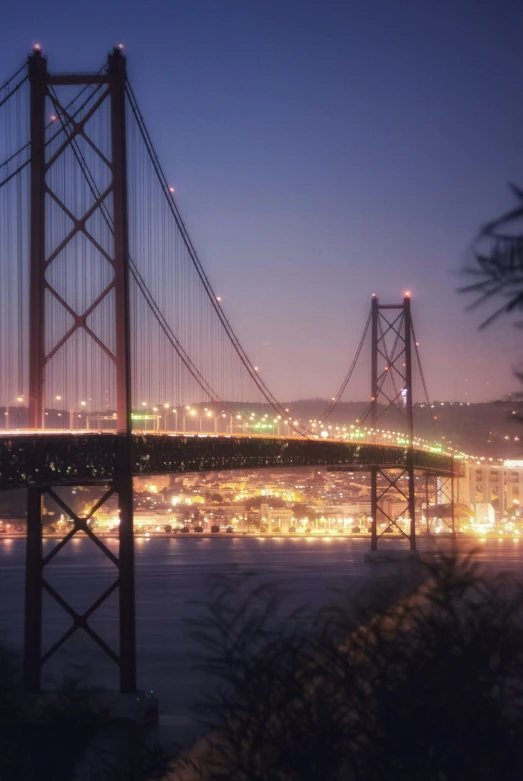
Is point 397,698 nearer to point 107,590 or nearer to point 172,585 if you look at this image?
point 107,590

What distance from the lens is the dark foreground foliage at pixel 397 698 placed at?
86.8 inches

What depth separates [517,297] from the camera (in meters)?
2.26

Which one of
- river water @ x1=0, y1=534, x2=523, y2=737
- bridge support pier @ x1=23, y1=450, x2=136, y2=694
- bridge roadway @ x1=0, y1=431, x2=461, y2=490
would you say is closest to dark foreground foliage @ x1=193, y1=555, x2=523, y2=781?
river water @ x1=0, y1=534, x2=523, y2=737

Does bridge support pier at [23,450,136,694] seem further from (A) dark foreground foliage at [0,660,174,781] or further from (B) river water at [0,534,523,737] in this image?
(A) dark foreground foliage at [0,660,174,781]

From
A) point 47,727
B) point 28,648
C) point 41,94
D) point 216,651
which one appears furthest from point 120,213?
point 216,651

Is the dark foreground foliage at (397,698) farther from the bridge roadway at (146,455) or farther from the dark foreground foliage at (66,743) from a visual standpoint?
the bridge roadway at (146,455)

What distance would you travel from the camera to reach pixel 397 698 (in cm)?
234

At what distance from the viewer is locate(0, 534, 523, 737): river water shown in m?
8.66

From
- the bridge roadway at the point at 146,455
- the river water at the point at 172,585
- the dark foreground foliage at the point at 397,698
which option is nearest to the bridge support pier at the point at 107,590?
the bridge roadway at the point at 146,455

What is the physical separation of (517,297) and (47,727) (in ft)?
11.8

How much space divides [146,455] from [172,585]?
11.8 m

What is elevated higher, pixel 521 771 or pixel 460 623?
pixel 460 623

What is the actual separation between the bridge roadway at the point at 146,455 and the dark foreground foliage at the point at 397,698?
3649mm

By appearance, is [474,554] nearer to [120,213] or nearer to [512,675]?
[512,675]
